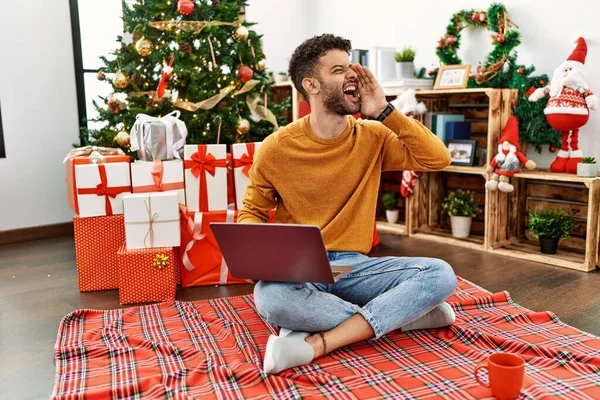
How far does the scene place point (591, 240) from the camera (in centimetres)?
281

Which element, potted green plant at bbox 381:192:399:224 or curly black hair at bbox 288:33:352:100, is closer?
curly black hair at bbox 288:33:352:100

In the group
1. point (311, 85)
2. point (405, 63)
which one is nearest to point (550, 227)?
point (405, 63)

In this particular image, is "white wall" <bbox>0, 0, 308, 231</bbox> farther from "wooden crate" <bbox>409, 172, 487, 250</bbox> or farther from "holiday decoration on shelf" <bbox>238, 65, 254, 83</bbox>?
"wooden crate" <bbox>409, 172, 487, 250</bbox>

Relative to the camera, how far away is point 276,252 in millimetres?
1633

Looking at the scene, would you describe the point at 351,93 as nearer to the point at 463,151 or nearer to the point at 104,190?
the point at 104,190

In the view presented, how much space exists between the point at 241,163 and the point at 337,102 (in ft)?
3.02

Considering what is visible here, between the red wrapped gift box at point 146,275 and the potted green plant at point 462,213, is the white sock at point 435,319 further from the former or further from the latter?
the potted green plant at point 462,213

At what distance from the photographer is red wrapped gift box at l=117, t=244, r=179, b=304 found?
2379mm

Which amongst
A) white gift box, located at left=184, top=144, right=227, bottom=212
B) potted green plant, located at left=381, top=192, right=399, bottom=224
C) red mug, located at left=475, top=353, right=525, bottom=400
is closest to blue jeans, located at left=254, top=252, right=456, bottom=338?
red mug, located at left=475, top=353, right=525, bottom=400

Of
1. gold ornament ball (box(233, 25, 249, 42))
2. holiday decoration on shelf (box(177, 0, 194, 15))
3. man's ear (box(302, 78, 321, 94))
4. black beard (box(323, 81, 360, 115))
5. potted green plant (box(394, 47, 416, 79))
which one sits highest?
holiday decoration on shelf (box(177, 0, 194, 15))

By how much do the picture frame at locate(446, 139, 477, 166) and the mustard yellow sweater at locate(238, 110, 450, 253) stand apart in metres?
1.52

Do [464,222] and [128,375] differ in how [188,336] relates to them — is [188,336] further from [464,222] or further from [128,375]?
[464,222]

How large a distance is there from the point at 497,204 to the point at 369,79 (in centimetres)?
164

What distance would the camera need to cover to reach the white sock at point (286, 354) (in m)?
1.65
